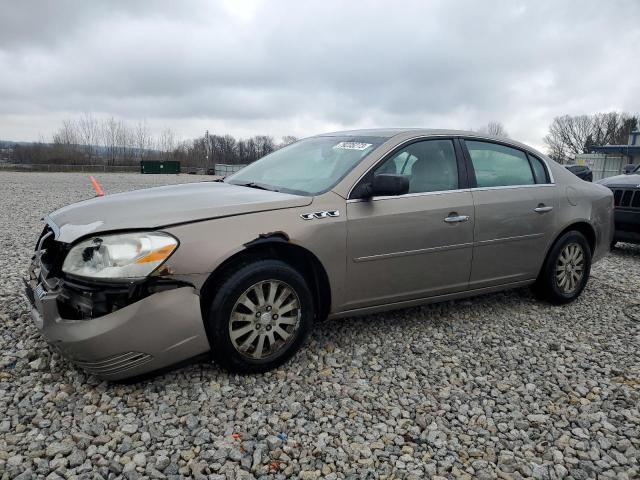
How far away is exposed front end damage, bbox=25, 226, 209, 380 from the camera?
2.63 metres

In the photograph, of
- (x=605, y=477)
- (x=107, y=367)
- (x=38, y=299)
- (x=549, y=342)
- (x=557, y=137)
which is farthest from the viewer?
(x=557, y=137)

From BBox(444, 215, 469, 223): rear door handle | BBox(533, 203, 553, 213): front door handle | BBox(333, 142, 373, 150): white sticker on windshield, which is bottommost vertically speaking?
BBox(444, 215, 469, 223): rear door handle

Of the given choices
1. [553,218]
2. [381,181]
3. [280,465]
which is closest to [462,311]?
[553,218]

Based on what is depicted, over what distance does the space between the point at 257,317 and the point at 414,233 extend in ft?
4.30

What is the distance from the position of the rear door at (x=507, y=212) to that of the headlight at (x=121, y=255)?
95.9 inches

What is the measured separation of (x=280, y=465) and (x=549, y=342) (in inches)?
99.8

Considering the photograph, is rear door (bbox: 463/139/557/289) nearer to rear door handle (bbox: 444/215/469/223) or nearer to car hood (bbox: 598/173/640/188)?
rear door handle (bbox: 444/215/469/223)

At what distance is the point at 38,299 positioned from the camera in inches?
113

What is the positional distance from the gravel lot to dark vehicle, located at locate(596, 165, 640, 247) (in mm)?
3703

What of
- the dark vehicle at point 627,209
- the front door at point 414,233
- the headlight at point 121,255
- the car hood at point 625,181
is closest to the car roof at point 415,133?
the front door at point 414,233

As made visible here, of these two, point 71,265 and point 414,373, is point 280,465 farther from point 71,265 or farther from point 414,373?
point 71,265

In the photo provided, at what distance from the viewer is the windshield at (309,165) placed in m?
3.52

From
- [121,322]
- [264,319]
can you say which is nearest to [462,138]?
[264,319]

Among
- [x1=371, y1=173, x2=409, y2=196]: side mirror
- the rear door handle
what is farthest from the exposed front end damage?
the rear door handle
